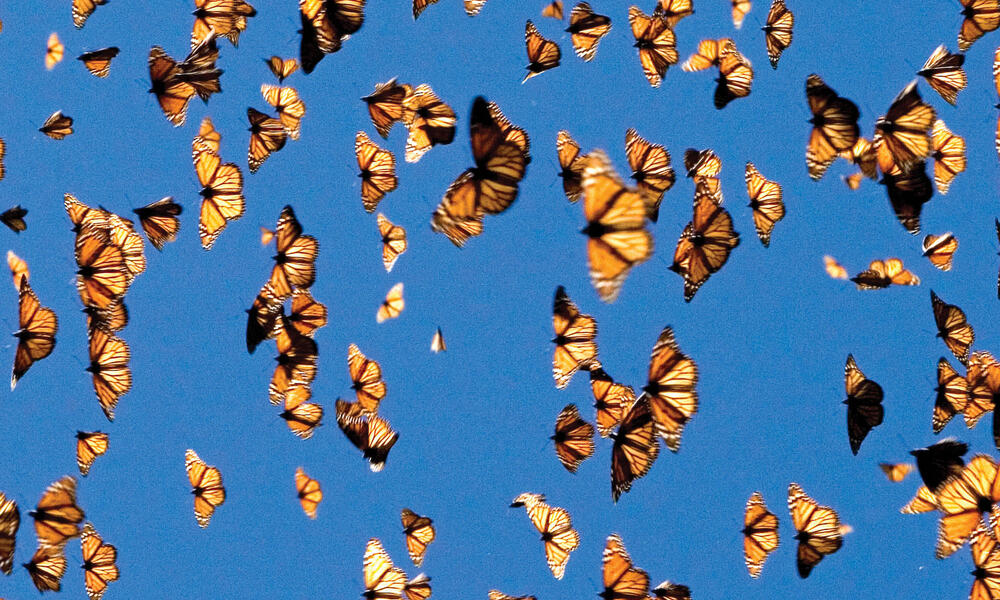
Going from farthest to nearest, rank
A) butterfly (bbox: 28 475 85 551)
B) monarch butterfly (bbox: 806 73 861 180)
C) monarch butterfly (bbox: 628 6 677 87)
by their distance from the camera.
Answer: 1. monarch butterfly (bbox: 628 6 677 87)
2. butterfly (bbox: 28 475 85 551)
3. monarch butterfly (bbox: 806 73 861 180)

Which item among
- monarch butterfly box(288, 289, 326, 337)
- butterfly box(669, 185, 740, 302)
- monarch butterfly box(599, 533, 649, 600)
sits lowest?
monarch butterfly box(599, 533, 649, 600)

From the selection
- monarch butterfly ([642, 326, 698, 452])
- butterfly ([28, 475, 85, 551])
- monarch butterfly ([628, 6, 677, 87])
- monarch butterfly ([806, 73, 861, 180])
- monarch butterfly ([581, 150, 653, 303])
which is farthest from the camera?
monarch butterfly ([628, 6, 677, 87])

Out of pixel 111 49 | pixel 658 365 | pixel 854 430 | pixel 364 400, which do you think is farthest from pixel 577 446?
pixel 111 49

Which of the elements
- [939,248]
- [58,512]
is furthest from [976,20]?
[58,512]

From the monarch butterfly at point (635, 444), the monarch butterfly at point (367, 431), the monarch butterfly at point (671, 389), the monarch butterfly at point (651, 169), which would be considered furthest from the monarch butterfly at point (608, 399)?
the monarch butterfly at point (367, 431)

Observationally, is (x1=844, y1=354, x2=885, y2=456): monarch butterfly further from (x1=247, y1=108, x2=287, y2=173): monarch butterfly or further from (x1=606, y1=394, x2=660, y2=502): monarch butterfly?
(x1=247, y1=108, x2=287, y2=173): monarch butterfly

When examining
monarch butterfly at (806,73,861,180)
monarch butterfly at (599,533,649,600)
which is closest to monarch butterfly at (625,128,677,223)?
monarch butterfly at (806,73,861,180)

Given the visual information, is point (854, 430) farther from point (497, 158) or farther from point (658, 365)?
point (497, 158)

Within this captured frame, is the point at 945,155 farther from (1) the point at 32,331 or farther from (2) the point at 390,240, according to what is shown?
(1) the point at 32,331
